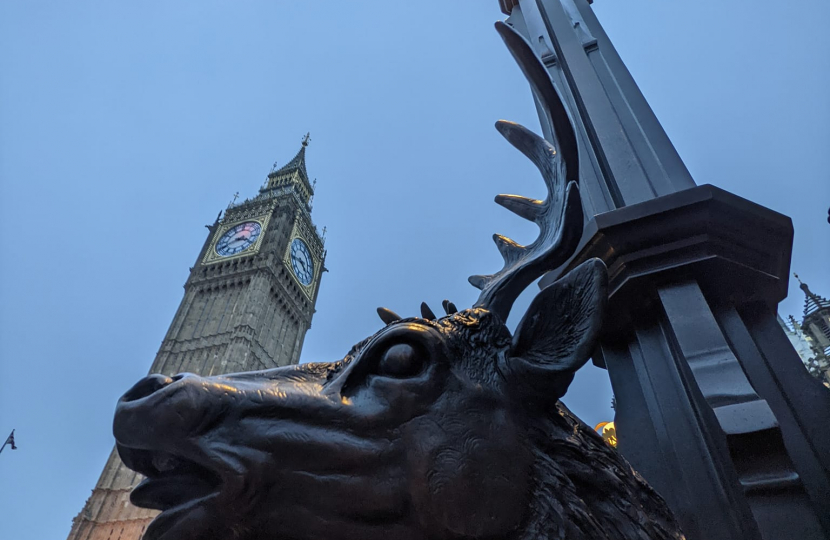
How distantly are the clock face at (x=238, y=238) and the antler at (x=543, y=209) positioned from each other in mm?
35652

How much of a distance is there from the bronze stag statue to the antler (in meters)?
0.21

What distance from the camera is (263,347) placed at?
3250 cm

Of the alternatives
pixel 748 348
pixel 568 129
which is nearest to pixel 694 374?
pixel 748 348

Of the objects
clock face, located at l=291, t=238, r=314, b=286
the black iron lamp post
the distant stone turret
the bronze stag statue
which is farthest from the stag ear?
clock face, located at l=291, t=238, r=314, b=286

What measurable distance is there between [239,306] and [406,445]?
33702 mm

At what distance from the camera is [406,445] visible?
1.05 metres

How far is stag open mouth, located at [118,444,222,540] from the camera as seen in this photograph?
0.93 m

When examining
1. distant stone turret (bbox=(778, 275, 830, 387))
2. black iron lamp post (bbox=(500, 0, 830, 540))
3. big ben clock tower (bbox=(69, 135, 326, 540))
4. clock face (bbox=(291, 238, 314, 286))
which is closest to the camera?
black iron lamp post (bbox=(500, 0, 830, 540))

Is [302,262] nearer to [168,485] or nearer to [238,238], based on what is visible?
[238,238]

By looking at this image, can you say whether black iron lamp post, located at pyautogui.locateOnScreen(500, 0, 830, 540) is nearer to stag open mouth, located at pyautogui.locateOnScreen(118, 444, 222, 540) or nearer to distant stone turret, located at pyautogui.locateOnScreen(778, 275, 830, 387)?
stag open mouth, located at pyautogui.locateOnScreen(118, 444, 222, 540)

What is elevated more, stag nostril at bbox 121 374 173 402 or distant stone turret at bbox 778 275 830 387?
distant stone turret at bbox 778 275 830 387

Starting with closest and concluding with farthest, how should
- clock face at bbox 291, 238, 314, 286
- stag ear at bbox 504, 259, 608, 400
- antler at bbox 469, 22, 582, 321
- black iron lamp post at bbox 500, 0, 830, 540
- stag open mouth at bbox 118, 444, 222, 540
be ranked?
stag open mouth at bbox 118, 444, 222, 540, stag ear at bbox 504, 259, 608, 400, black iron lamp post at bbox 500, 0, 830, 540, antler at bbox 469, 22, 582, 321, clock face at bbox 291, 238, 314, 286

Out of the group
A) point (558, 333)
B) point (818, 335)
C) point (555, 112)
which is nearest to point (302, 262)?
point (818, 335)

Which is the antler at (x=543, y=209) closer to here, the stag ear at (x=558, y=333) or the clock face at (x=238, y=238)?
the stag ear at (x=558, y=333)
